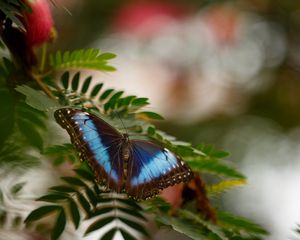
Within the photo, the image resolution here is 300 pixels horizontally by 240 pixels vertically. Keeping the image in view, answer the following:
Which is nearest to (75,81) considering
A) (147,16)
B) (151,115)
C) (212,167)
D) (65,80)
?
(65,80)

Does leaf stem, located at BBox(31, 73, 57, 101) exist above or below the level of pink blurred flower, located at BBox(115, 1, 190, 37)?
below

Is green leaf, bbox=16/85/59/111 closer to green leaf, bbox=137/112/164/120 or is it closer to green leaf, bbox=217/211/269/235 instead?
green leaf, bbox=137/112/164/120

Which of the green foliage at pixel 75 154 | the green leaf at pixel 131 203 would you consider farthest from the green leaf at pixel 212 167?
the green leaf at pixel 131 203

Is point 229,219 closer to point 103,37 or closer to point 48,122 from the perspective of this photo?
point 48,122

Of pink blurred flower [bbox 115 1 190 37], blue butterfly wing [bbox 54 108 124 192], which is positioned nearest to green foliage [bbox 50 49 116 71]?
blue butterfly wing [bbox 54 108 124 192]

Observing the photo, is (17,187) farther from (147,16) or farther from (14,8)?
(147,16)
